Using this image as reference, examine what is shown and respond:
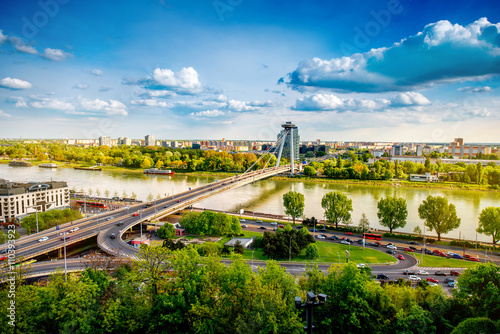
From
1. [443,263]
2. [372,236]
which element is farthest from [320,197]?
[443,263]

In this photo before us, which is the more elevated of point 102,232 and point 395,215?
point 395,215

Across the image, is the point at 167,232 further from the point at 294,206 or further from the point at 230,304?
the point at 230,304

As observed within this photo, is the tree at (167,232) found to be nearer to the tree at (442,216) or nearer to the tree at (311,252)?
the tree at (311,252)

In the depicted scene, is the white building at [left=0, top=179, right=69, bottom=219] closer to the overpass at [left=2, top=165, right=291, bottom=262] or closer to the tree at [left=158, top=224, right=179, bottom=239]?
the overpass at [left=2, top=165, right=291, bottom=262]

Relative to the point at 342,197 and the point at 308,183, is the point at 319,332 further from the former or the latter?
the point at 308,183

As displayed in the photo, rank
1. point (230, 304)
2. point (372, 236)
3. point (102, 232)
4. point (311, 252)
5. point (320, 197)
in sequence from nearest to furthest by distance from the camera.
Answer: point (230, 304) < point (311, 252) < point (102, 232) < point (372, 236) < point (320, 197)

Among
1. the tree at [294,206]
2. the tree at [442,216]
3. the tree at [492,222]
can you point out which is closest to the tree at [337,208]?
the tree at [294,206]

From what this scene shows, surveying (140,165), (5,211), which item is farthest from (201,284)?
(140,165)
